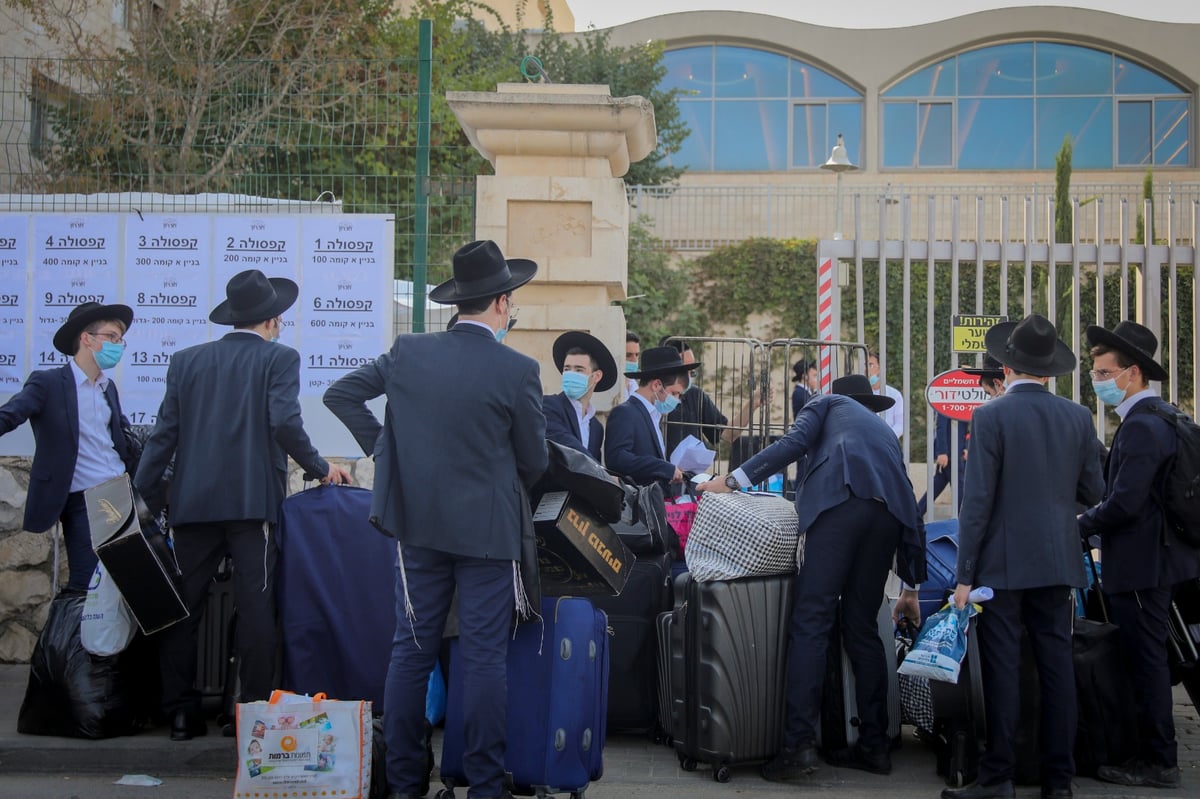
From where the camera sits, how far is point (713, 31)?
24.9 m

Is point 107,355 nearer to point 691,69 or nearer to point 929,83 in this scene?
point 691,69

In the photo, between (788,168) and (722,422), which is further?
(788,168)

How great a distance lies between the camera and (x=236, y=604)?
5.51 meters

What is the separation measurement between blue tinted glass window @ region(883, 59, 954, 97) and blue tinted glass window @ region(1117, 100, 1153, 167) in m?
3.32

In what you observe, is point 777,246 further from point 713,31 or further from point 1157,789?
point 1157,789

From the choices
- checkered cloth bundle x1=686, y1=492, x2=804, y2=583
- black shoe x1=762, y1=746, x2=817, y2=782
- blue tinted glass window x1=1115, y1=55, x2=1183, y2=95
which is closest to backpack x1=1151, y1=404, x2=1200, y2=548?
checkered cloth bundle x1=686, y1=492, x2=804, y2=583

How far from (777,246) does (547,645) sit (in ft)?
48.3

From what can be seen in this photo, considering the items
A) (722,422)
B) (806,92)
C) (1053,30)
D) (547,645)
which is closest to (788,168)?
(806,92)

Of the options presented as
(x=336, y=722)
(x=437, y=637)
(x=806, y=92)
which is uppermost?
(x=806, y=92)

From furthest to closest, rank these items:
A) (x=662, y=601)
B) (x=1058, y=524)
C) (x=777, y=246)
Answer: (x=777, y=246)
(x=662, y=601)
(x=1058, y=524)

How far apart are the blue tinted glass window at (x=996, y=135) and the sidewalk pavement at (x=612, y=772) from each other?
808 inches

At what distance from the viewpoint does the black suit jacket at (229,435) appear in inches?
208

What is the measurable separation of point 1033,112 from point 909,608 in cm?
2120

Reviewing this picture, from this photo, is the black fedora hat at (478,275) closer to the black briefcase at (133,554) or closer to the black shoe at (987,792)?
the black briefcase at (133,554)
